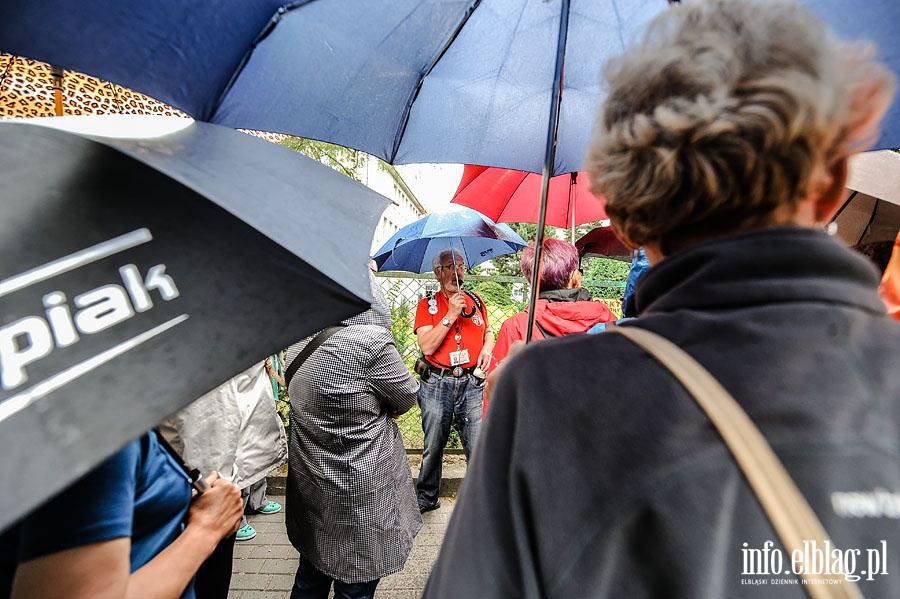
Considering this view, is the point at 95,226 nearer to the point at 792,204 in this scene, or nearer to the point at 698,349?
the point at 698,349

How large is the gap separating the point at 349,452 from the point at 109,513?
1467 millimetres

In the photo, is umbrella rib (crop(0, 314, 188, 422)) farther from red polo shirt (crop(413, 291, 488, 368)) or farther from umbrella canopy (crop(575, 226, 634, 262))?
umbrella canopy (crop(575, 226, 634, 262))

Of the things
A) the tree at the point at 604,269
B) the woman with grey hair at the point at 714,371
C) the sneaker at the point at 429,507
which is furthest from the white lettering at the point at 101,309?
the tree at the point at 604,269

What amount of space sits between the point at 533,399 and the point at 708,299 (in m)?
0.28

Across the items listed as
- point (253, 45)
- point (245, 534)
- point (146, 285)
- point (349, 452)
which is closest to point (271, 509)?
point (245, 534)

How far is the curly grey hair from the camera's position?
2.06 feet

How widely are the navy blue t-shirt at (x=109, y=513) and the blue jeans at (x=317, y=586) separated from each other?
1.52m

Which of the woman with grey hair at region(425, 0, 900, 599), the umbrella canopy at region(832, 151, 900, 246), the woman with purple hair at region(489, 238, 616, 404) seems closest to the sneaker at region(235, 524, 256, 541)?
the woman with purple hair at region(489, 238, 616, 404)

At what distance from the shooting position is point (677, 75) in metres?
0.67

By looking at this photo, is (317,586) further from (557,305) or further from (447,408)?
A: (557,305)

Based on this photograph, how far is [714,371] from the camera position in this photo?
593 millimetres

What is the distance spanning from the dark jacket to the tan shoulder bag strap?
1 cm

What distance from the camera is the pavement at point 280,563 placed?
9.84 ft

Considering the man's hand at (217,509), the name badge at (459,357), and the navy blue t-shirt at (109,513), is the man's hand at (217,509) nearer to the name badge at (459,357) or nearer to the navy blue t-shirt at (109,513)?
the navy blue t-shirt at (109,513)
